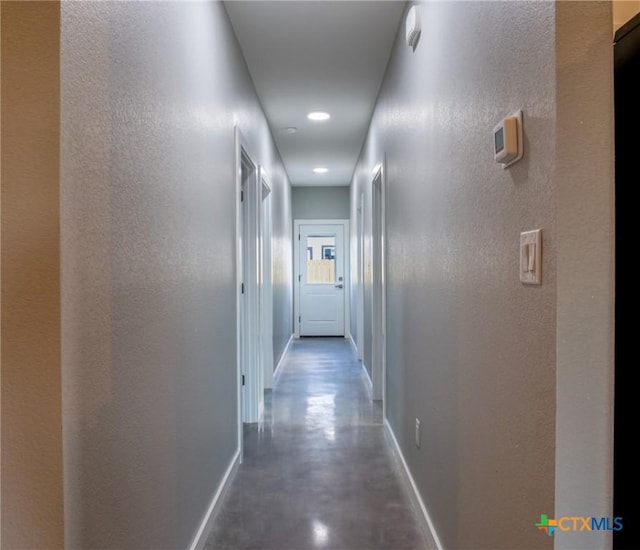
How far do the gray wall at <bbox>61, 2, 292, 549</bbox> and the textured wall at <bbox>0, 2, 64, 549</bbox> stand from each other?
0.02 meters

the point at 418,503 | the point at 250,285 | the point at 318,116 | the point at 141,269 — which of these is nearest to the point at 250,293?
the point at 250,285

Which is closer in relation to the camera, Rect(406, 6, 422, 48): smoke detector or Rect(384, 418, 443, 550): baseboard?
Rect(384, 418, 443, 550): baseboard

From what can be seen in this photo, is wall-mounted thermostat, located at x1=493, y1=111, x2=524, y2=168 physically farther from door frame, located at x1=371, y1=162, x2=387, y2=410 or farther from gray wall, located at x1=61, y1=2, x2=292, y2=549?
door frame, located at x1=371, y1=162, x2=387, y2=410

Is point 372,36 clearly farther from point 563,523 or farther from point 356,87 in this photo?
point 563,523

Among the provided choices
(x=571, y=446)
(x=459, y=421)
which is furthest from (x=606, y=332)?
(x=459, y=421)

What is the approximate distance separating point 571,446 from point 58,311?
1.05 meters

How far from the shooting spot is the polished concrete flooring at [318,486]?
2.20m

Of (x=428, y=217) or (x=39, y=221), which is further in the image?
(x=428, y=217)

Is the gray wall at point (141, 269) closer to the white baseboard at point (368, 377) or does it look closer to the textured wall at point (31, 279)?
the textured wall at point (31, 279)

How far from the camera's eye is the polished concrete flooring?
2.20 meters

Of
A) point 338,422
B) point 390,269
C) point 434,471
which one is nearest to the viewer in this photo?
point 434,471

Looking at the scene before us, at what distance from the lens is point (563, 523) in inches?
39.4

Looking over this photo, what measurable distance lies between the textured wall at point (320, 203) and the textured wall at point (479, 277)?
5888 millimetres

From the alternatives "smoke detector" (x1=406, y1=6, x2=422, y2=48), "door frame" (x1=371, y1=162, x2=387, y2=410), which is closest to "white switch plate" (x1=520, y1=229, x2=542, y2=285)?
"smoke detector" (x1=406, y1=6, x2=422, y2=48)
